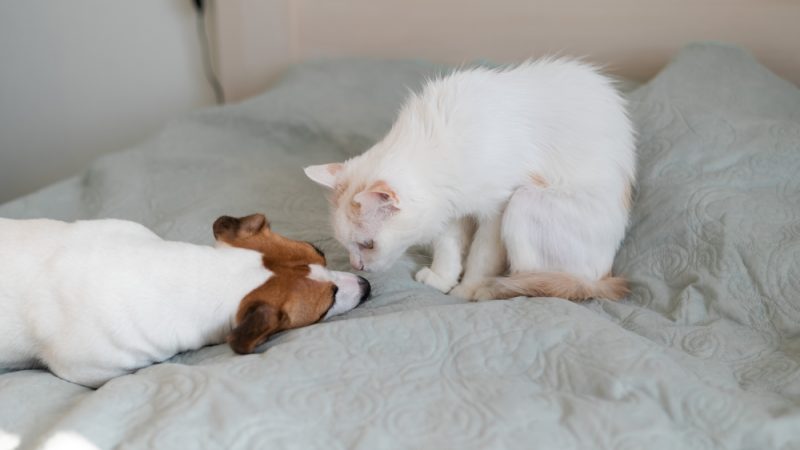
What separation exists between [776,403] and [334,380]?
681 millimetres

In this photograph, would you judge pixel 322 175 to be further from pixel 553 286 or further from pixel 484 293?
pixel 553 286

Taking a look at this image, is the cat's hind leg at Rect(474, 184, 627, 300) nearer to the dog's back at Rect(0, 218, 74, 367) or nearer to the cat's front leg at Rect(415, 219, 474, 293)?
the cat's front leg at Rect(415, 219, 474, 293)

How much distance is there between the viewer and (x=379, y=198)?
143 cm

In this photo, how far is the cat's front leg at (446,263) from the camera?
162 centimetres

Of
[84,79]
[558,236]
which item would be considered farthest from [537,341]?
[84,79]

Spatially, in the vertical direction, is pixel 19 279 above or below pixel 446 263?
above

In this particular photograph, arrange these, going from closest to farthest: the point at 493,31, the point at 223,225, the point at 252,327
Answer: the point at 252,327 → the point at 223,225 → the point at 493,31

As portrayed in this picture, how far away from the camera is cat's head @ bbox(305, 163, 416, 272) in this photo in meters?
1.45

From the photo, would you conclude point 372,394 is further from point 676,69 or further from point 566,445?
point 676,69

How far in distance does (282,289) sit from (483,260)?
0.52 metres

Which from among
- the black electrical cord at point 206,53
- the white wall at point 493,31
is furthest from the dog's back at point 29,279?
the black electrical cord at point 206,53

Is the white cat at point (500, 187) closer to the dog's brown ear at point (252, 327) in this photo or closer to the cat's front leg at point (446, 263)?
the cat's front leg at point (446, 263)

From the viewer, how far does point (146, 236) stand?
1.39m

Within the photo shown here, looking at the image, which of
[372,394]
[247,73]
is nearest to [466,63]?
[247,73]
